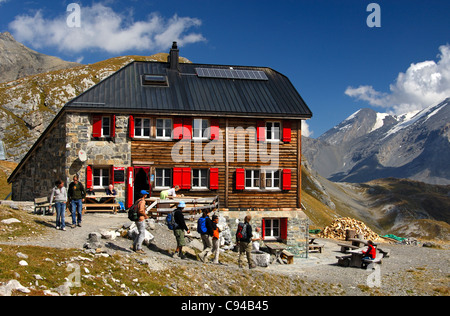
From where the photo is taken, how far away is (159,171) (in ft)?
95.1

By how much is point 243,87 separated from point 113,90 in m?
9.55

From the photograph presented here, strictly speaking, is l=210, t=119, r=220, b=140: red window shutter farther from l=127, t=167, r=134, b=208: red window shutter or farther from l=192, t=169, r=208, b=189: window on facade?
l=127, t=167, r=134, b=208: red window shutter

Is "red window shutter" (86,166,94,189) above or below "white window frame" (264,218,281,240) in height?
above

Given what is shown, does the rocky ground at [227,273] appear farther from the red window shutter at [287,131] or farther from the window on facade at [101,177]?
the red window shutter at [287,131]

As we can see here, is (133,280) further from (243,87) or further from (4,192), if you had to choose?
(4,192)

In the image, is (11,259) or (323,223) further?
(323,223)

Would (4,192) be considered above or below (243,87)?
below

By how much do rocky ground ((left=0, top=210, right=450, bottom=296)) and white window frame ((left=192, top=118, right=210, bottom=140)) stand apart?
777 centimetres

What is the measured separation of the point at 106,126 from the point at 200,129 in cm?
622

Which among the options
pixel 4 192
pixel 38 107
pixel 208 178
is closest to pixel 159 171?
pixel 208 178

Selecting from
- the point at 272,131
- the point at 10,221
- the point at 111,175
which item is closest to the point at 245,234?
the point at 10,221

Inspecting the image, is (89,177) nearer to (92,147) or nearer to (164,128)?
(92,147)

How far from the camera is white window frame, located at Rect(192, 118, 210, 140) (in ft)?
96.8

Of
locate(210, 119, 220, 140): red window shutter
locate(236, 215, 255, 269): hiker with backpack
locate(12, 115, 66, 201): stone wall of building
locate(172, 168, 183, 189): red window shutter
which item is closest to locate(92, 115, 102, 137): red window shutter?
locate(12, 115, 66, 201): stone wall of building
